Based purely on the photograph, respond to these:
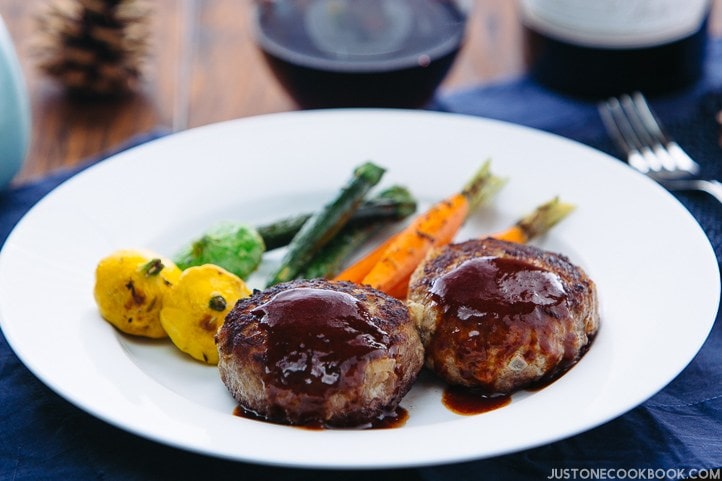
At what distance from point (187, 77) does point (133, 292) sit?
6.49 feet

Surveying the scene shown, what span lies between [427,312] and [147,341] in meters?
0.70

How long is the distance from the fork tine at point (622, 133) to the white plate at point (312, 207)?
1.15ft

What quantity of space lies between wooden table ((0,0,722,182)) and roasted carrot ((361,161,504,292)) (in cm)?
116

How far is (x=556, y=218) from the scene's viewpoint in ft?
8.77

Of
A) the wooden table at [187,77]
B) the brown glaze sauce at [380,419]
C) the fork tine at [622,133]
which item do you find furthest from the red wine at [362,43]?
the brown glaze sauce at [380,419]

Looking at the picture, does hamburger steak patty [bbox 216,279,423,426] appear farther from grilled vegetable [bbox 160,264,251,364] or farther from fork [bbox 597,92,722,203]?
fork [bbox 597,92,722,203]

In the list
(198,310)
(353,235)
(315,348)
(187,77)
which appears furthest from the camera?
(187,77)

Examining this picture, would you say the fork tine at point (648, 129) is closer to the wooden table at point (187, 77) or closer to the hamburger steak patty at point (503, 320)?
the wooden table at point (187, 77)

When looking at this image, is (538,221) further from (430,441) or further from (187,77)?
(187,77)

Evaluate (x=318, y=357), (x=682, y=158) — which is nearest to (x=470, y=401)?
(x=318, y=357)

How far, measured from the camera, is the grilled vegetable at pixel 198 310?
216cm

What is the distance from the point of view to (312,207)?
9.50 feet

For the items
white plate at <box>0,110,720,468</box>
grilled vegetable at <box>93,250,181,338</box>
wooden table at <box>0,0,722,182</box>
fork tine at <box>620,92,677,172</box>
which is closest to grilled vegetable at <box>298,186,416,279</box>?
white plate at <box>0,110,720,468</box>

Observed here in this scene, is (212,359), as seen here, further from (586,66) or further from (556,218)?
(586,66)
